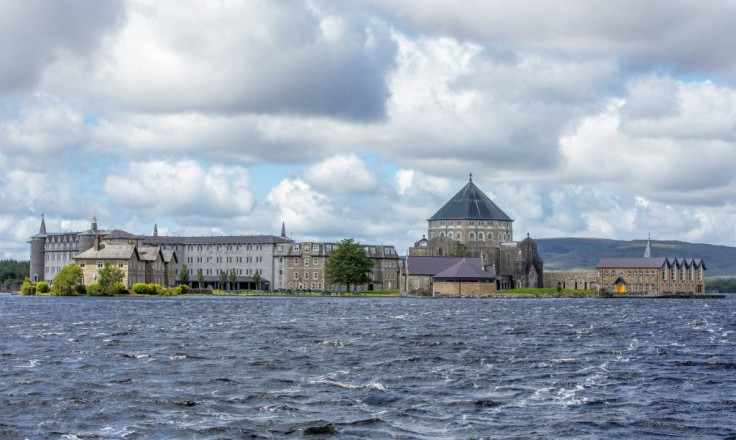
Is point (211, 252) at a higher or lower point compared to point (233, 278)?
higher

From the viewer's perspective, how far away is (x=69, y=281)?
137500mm

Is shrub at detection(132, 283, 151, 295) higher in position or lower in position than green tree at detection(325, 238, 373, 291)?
lower

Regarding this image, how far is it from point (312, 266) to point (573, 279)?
49.1 metres

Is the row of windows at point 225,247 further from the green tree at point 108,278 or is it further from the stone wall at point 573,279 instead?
the stone wall at point 573,279

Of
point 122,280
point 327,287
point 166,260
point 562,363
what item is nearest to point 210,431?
point 562,363

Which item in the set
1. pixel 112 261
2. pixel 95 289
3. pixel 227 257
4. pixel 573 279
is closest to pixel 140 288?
pixel 112 261

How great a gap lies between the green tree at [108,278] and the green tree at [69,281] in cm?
355

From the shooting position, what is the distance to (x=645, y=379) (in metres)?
36.9

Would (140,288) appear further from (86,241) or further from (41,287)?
(86,241)

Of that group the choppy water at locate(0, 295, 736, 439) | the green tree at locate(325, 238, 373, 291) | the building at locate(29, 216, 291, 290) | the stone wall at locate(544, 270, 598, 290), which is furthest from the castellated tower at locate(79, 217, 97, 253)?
the choppy water at locate(0, 295, 736, 439)

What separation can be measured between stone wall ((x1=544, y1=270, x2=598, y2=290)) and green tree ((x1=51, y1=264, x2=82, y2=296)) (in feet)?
294

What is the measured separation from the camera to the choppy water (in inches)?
1070

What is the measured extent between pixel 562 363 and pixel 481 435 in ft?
54.9

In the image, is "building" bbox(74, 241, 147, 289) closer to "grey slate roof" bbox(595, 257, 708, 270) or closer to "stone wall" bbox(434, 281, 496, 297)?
"stone wall" bbox(434, 281, 496, 297)
